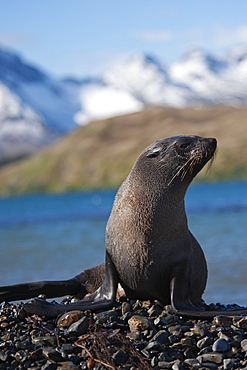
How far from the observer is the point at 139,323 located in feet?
26.1

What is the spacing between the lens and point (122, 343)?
745 cm

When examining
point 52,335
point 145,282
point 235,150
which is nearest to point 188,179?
point 145,282

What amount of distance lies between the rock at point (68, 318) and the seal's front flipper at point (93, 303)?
0.72 feet

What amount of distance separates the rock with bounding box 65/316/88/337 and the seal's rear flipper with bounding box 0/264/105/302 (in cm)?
200

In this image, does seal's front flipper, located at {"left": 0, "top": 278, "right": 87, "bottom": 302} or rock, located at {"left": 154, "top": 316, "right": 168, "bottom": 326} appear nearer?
rock, located at {"left": 154, "top": 316, "right": 168, "bottom": 326}

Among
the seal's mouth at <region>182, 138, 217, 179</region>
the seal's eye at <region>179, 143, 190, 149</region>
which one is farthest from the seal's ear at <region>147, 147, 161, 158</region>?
the seal's mouth at <region>182, 138, 217, 179</region>

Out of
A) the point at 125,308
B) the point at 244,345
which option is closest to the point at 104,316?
the point at 125,308

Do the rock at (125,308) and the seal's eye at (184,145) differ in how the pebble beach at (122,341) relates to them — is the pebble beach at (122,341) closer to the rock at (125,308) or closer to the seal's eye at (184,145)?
the rock at (125,308)

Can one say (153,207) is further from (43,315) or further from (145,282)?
(43,315)

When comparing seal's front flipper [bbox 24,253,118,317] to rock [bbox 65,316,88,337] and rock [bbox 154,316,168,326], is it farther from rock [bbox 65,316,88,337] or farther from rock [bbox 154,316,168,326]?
rock [bbox 154,316,168,326]

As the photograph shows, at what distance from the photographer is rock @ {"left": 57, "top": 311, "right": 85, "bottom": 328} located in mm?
8102

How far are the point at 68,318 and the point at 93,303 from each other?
2.27ft

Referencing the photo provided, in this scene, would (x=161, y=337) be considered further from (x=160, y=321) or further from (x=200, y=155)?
(x=200, y=155)

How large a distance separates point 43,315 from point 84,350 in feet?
4.10
